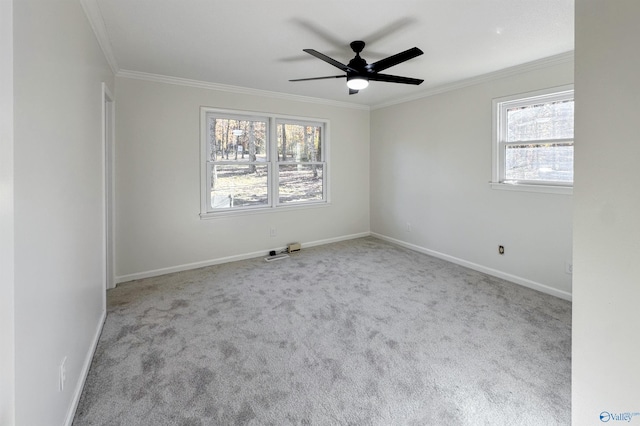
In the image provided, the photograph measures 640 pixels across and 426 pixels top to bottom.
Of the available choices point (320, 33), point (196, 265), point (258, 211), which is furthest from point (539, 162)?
point (196, 265)

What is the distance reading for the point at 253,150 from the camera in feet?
14.8

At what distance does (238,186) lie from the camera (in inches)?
175

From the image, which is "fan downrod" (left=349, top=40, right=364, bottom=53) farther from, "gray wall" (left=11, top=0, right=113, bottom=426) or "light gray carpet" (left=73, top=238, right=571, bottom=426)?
"light gray carpet" (left=73, top=238, right=571, bottom=426)

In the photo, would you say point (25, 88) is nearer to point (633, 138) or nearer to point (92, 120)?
point (92, 120)

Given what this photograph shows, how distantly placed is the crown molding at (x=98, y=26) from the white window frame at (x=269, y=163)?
1.19 metres

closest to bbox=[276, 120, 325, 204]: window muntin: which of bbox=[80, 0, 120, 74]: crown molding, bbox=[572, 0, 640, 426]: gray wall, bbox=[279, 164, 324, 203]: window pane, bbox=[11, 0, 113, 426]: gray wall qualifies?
bbox=[279, 164, 324, 203]: window pane

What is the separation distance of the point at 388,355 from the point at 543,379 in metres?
0.96

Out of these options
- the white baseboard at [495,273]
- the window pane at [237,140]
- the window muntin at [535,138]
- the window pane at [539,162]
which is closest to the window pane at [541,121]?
the window muntin at [535,138]

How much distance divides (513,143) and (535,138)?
0.71 feet

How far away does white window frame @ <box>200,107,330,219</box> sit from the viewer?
159 inches

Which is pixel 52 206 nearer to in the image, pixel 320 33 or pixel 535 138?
pixel 320 33

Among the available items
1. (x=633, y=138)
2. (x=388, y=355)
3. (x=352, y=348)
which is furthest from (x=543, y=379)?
(x=633, y=138)

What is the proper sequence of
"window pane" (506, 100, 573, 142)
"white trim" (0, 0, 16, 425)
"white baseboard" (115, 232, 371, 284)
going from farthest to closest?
"white baseboard" (115, 232, 371, 284)
"window pane" (506, 100, 573, 142)
"white trim" (0, 0, 16, 425)

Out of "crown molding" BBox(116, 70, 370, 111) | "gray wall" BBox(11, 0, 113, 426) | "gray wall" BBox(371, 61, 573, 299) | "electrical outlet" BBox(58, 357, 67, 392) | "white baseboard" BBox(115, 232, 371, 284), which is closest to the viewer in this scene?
"gray wall" BBox(11, 0, 113, 426)
